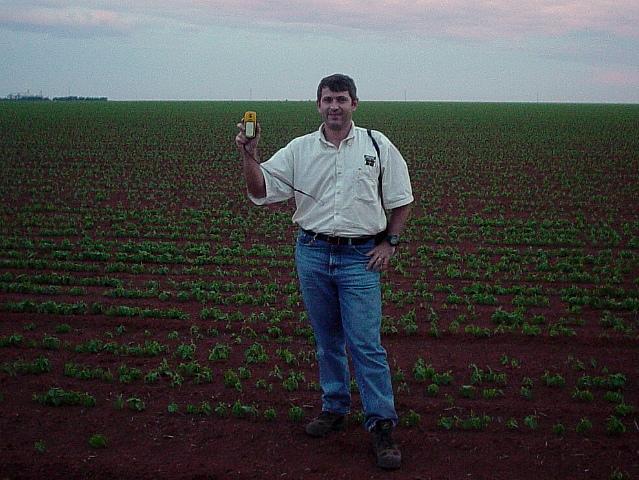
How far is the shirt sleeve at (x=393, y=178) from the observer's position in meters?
4.34

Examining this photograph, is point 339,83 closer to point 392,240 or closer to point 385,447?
point 392,240

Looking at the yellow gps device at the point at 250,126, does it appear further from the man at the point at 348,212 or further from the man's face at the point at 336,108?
the man's face at the point at 336,108

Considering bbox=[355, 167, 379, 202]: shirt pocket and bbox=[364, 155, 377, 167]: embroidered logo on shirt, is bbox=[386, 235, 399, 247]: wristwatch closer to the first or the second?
bbox=[355, 167, 379, 202]: shirt pocket

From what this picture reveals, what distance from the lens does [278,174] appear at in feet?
14.6

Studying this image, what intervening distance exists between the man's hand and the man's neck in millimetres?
672

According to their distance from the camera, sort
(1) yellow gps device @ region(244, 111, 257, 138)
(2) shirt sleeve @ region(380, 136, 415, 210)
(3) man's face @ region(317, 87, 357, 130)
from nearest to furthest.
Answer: (1) yellow gps device @ region(244, 111, 257, 138)
(3) man's face @ region(317, 87, 357, 130)
(2) shirt sleeve @ region(380, 136, 415, 210)

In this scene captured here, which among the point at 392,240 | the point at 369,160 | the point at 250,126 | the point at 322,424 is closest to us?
the point at 250,126

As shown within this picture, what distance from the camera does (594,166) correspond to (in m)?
23.5

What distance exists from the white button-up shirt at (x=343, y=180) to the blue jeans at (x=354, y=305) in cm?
14

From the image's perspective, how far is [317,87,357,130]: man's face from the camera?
166 inches

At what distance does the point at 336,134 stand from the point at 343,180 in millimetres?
277

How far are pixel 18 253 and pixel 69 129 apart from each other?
33.0 m

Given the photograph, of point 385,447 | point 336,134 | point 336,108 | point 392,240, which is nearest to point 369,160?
point 336,134

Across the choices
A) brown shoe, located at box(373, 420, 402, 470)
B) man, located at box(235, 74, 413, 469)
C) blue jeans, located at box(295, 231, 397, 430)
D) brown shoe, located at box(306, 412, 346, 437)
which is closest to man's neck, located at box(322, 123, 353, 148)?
man, located at box(235, 74, 413, 469)
